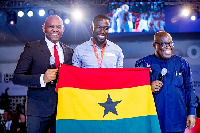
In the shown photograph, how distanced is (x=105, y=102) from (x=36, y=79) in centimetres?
85

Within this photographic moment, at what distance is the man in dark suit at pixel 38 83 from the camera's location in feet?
9.32

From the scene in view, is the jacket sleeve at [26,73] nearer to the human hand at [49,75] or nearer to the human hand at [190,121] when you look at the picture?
the human hand at [49,75]

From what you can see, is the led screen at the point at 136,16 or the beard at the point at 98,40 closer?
the beard at the point at 98,40

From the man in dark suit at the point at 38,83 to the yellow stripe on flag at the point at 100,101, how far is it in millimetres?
150

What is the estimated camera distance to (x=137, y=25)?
10.6 metres

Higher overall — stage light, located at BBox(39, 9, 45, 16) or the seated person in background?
stage light, located at BBox(39, 9, 45, 16)

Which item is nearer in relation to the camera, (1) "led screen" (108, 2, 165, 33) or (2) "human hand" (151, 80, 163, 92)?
(2) "human hand" (151, 80, 163, 92)

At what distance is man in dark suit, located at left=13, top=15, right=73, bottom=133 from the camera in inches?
112

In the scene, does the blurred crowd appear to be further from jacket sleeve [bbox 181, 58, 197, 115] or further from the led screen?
jacket sleeve [bbox 181, 58, 197, 115]

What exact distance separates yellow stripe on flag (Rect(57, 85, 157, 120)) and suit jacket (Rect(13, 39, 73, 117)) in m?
0.14

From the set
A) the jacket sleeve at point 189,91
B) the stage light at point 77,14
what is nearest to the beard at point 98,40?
the jacket sleeve at point 189,91

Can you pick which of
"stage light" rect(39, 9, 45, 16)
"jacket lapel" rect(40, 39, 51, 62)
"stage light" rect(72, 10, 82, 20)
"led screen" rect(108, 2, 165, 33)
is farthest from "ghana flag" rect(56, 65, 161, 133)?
"stage light" rect(39, 9, 45, 16)

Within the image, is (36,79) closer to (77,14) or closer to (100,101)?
(100,101)

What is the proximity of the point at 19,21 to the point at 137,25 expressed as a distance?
5.16 metres
